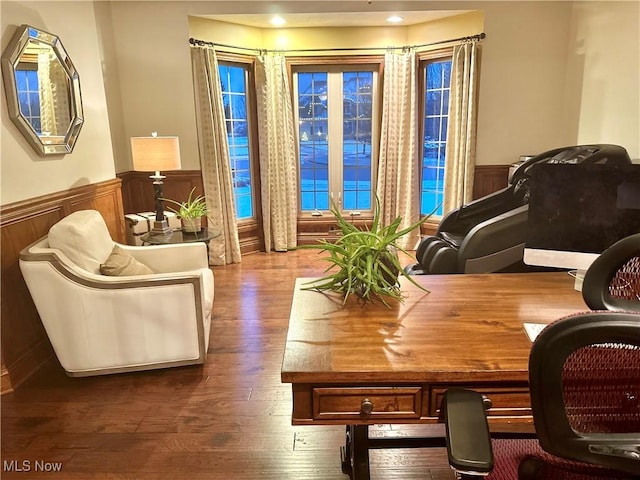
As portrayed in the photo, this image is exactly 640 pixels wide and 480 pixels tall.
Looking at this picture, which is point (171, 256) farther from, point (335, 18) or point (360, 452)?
point (335, 18)

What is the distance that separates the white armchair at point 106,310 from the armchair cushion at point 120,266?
0.24ft

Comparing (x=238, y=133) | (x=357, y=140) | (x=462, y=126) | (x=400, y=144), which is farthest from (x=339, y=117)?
(x=462, y=126)

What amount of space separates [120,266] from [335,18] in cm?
348

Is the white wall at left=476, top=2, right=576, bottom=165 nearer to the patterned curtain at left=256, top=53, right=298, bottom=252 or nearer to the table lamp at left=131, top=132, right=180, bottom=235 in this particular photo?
the patterned curtain at left=256, top=53, right=298, bottom=252

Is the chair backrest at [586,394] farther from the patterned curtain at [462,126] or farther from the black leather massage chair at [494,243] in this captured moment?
the patterned curtain at [462,126]

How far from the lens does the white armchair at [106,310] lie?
2.46 metres

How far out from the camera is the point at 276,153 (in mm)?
5148

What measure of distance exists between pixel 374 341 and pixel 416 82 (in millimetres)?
4423

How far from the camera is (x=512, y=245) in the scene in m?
3.06

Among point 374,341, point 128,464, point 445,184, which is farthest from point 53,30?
point 445,184

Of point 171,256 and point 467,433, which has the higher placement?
point 467,433

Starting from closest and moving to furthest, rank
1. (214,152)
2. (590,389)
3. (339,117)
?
(590,389) < (214,152) < (339,117)

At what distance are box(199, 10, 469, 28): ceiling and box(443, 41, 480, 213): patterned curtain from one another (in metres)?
0.47

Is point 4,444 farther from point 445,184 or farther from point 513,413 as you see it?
point 445,184
